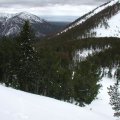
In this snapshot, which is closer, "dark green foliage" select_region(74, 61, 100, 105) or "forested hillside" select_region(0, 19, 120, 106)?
"forested hillside" select_region(0, 19, 120, 106)

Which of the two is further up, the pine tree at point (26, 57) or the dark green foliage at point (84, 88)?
the pine tree at point (26, 57)

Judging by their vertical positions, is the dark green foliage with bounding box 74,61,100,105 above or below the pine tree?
below

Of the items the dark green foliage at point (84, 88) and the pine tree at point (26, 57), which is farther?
the dark green foliage at point (84, 88)

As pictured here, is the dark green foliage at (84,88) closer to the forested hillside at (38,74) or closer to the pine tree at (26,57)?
the forested hillside at (38,74)

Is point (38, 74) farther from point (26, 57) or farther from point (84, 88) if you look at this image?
point (84, 88)

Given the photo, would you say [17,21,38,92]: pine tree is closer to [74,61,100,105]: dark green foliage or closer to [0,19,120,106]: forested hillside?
[0,19,120,106]: forested hillside

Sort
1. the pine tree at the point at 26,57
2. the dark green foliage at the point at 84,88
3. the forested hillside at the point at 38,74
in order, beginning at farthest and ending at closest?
the dark green foliage at the point at 84,88
the forested hillside at the point at 38,74
the pine tree at the point at 26,57

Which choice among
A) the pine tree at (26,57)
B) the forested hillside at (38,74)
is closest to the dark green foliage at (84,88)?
the forested hillside at (38,74)

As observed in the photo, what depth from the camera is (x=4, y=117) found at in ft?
56.8

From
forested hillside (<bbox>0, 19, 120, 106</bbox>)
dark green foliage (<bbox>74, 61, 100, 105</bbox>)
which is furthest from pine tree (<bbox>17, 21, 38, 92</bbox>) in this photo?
dark green foliage (<bbox>74, 61, 100, 105</bbox>)

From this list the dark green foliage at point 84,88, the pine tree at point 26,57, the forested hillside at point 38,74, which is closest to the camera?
the pine tree at point 26,57

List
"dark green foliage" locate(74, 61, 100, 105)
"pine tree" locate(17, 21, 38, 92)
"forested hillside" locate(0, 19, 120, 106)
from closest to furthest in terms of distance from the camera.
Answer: "pine tree" locate(17, 21, 38, 92) < "forested hillside" locate(0, 19, 120, 106) < "dark green foliage" locate(74, 61, 100, 105)

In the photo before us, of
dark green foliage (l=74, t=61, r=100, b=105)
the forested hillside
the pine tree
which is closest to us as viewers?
the pine tree

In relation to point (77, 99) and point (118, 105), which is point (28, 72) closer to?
point (77, 99)
